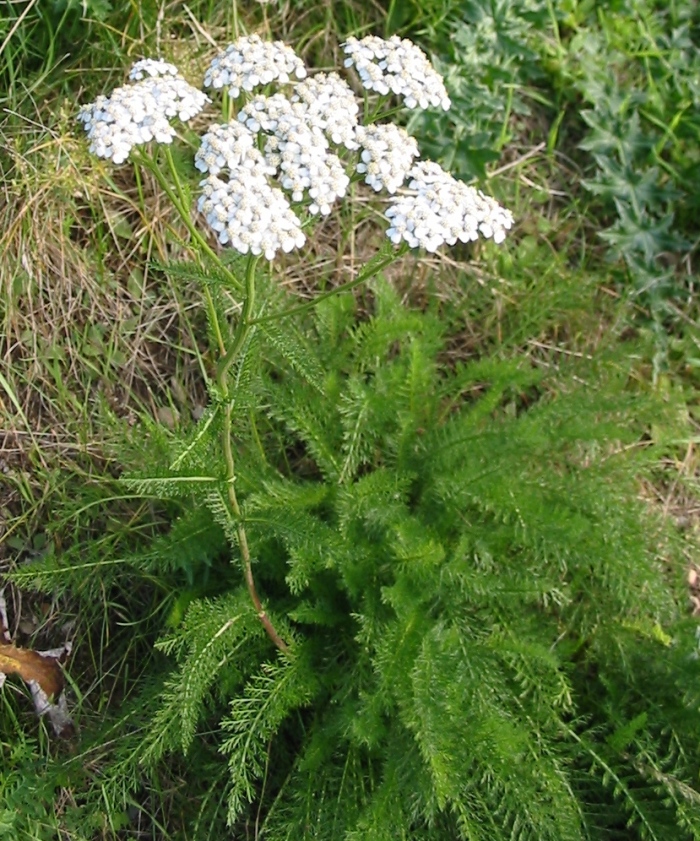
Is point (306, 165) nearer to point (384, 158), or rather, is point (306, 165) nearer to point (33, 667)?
point (384, 158)

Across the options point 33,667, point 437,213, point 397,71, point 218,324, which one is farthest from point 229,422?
point 33,667

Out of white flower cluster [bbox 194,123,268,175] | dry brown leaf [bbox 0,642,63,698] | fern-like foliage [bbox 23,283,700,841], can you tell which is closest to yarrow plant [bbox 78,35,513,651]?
Answer: white flower cluster [bbox 194,123,268,175]

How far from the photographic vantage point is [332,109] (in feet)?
5.79

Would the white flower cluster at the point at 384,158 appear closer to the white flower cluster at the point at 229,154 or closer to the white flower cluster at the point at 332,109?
the white flower cluster at the point at 332,109

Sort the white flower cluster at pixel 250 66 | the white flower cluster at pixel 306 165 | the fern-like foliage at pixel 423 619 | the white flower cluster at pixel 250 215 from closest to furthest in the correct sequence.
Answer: the white flower cluster at pixel 250 215 → the white flower cluster at pixel 306 165 → the white flower cluster at pixel 250 66 → the fern-like foliage at pixel 423 619

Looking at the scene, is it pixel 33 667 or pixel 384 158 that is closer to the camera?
pixel 384 158

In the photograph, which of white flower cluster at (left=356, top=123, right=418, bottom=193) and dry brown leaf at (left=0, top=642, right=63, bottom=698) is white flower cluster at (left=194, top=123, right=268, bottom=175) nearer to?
white flower cluster at (left=356, top=123, right=418, bottom=193)

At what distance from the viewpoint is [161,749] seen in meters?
2.21

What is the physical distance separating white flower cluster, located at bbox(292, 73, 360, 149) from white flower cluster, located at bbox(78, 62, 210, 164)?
23cm

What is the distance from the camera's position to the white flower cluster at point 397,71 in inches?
74.3

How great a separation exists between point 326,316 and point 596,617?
1243mm

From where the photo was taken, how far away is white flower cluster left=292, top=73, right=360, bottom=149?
1759 mm

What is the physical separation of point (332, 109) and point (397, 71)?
231 millimetres

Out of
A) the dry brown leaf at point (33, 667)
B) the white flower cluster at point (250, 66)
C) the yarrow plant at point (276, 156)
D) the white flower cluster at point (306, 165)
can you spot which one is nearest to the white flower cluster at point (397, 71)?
the yarrow plant at point (276, 156)
